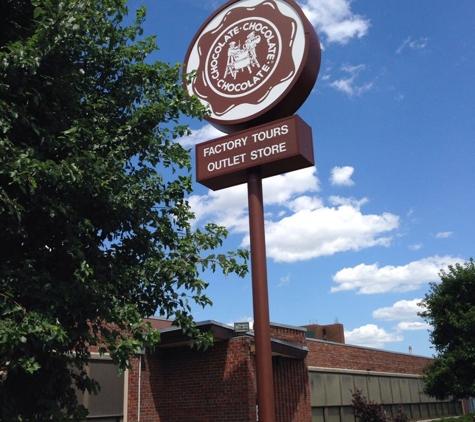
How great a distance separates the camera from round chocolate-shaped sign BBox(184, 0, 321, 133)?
10094mm

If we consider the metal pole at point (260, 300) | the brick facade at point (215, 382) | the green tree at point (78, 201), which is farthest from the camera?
the brick facade at point (215, 382)

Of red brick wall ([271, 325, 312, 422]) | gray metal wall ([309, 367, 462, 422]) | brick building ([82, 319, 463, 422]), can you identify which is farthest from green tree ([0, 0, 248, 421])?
gray metal wall ([309, 367, 462, 422])

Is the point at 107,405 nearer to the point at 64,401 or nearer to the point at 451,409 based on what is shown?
the point at 64,401

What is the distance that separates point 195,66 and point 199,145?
72.0 inches

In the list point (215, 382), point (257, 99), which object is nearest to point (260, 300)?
point (257, 99)

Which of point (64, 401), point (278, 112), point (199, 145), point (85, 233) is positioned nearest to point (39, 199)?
point (85, 233)

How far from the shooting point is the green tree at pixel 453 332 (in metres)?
21.6

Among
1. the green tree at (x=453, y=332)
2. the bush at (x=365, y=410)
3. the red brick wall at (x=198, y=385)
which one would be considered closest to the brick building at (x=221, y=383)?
the red brick wall at (x=198, y=385)

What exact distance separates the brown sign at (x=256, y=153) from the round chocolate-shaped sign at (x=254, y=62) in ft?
1.71

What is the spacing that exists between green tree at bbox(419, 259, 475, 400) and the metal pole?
14.9 metres

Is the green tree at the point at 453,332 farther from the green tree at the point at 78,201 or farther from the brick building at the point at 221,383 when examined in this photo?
the green tree at the point at 78,201

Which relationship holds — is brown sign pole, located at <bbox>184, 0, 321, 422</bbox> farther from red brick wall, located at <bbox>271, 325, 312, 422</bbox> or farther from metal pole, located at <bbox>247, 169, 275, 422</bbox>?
red brick wall, located at <bbox>271, 325, 312, 422</bbox>

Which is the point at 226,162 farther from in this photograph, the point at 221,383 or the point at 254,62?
the point at 221,383

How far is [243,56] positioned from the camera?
421 inches
